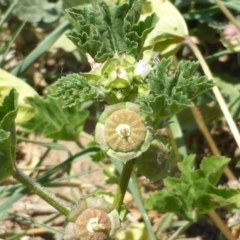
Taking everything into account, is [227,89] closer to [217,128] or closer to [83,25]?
[217,128]

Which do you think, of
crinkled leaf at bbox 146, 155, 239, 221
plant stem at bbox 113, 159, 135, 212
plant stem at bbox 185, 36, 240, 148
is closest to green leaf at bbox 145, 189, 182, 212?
crinkled leaf at bbox 146, 155, 239, 221

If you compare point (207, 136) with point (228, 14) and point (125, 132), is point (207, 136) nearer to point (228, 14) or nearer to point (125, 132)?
point (228, 14)

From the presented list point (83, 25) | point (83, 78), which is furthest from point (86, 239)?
point (83, 25)

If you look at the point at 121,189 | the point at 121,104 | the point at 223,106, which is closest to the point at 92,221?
the point at 121,189

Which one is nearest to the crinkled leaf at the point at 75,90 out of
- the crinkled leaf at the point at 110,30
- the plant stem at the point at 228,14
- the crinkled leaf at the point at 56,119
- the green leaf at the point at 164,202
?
the crinkled leaf at the point at 110,30

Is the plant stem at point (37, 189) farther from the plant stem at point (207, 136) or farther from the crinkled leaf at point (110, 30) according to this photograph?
the plant stem at point (207, 136)
